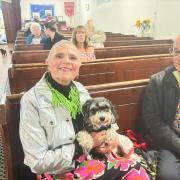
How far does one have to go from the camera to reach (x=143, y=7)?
6.27 meters

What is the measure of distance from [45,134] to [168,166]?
79cm

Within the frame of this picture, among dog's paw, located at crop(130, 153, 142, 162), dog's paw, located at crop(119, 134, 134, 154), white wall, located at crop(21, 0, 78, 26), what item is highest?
white wall, located at crop(21, 0, 78, 26)

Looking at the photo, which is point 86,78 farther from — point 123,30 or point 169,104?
point 123,30

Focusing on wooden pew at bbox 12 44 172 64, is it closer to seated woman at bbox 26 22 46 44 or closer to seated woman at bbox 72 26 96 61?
seated woman at bbox 72 26 96 61

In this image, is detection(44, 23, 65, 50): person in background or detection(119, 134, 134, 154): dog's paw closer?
detection(119, 134, 134, 154): dog's paw

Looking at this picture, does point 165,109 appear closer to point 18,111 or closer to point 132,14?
point 18,111

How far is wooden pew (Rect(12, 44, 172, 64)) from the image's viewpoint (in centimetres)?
322

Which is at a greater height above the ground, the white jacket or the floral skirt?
the white jacket

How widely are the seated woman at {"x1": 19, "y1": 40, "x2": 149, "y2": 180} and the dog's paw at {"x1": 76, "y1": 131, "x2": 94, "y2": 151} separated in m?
0.03

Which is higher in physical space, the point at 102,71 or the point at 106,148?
the point at 102,71

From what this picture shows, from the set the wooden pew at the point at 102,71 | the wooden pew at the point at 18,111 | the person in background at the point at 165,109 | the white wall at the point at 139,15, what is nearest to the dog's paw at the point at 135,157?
the person in background at the point at 165,109

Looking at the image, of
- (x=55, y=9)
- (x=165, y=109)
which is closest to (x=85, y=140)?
(x=165, y=109)

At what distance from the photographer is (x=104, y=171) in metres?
1.34

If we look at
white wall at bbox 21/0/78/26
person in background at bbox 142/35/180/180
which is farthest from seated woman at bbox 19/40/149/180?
white wall at bbox 21/0/78/26
